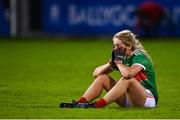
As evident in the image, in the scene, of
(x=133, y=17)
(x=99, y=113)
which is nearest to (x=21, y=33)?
(x=133, y=17)

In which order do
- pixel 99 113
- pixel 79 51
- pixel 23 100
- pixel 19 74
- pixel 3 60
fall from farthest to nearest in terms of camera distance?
pixel 79 51 → pixel 3 60 → pixel 19 74 → pixel 23 100 → pixel 99 113

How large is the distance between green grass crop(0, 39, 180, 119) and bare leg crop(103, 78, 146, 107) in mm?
204

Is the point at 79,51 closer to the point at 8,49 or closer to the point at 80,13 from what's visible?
the point at 8,49

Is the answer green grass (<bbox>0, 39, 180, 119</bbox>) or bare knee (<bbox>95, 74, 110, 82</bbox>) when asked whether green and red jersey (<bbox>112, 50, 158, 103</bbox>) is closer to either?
bare knee (<bbox>95, 74, 110, 82</bbox>)

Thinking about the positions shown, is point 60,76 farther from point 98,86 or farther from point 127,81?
point 127,81

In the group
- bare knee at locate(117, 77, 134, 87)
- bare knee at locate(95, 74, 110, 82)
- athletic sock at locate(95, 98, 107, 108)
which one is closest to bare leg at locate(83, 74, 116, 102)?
bare knee at locate(95, 74, 110, 82)

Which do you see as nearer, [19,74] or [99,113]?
[99,113]

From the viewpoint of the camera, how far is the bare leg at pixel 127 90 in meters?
11.4

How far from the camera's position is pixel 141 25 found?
3069 cm

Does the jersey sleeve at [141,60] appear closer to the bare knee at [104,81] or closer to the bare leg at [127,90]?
the bare leg at [127,90]

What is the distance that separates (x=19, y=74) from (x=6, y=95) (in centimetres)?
478

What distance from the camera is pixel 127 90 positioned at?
37.6 feet

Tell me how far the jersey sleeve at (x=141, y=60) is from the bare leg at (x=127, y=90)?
306mm

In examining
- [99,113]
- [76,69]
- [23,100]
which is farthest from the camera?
[76,69]
